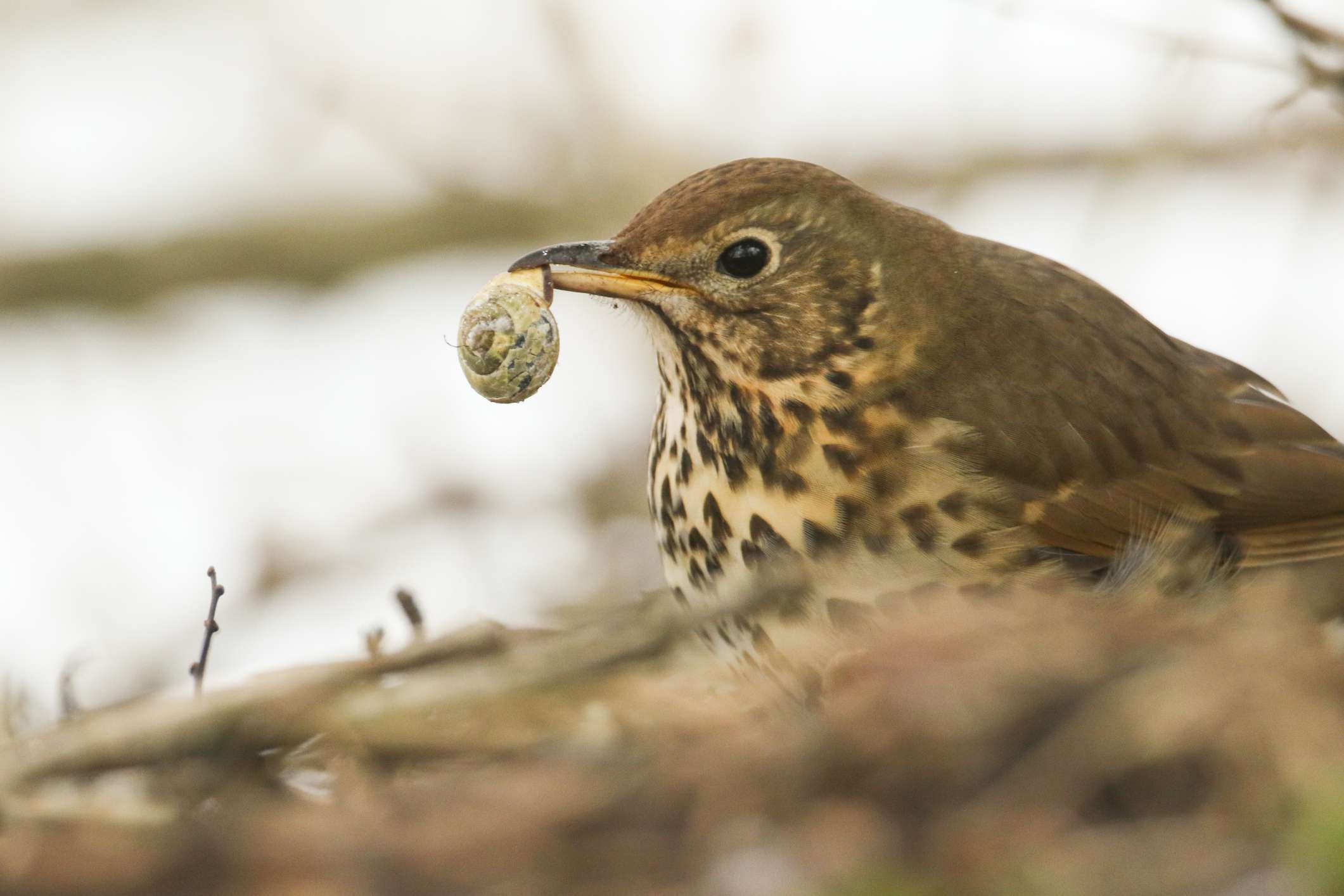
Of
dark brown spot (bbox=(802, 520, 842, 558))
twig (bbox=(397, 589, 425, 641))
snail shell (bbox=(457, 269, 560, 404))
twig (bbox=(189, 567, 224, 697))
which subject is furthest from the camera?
snail shell (bbox=(457, 269, 560, 404))

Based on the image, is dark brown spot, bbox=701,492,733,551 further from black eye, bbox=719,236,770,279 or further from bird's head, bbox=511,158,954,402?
black eye, bbox=719,236,770,279

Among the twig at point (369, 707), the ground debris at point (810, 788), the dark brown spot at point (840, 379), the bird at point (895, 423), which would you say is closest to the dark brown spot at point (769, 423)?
the bird at point (895, 423)

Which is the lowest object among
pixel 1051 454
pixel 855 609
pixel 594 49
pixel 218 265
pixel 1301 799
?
pixel 1301 799

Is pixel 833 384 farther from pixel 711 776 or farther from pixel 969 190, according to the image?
pixel 969 190

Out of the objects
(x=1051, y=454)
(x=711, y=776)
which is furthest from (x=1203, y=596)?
(x=711, y=776)

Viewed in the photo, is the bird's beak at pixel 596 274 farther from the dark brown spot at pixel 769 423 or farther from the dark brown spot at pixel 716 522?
the dark brown spot at pixel 716 522

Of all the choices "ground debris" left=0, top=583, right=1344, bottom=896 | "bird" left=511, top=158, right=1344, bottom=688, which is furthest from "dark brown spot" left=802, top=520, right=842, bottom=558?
"ground debris" left=0, top=583, right=1344, bottom=896

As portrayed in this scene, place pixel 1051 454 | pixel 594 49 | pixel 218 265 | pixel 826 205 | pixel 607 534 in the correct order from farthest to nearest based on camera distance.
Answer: pixel 594 49 → pixel 218 265 → pixel 607 534 → pixel 826 205 → pixel 1051 454
